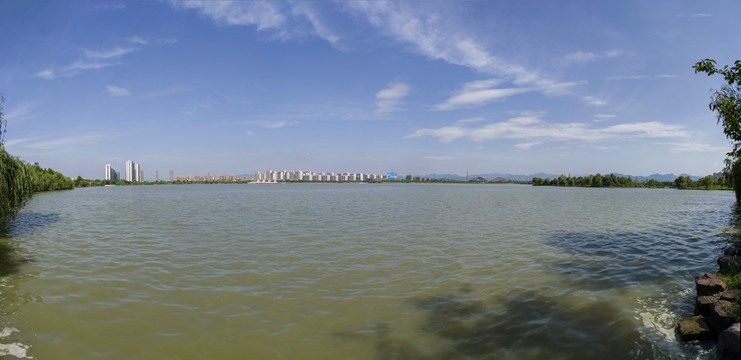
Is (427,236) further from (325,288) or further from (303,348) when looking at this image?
(303,348)

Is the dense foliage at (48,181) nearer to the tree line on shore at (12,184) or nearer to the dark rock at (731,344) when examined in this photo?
the tree line on shore at (12,184)

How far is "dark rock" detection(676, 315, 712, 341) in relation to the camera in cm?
609

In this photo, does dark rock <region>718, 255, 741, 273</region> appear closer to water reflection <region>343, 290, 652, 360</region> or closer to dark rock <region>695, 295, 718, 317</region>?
dark rock <region>695, 295, 718, 317</region>

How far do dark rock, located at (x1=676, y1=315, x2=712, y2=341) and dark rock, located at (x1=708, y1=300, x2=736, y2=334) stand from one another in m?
0.13

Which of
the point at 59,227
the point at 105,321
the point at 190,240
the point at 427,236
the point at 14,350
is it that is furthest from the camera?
the point at 59,227

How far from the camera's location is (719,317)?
5840mm

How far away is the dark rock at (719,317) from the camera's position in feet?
18.4

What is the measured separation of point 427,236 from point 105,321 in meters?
13.6

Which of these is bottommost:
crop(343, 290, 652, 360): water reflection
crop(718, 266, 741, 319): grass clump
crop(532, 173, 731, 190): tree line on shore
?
crop(343, 290, 652, 360): water reflection

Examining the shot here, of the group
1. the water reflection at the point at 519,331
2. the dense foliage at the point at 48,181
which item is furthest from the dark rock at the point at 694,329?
the dense foliage at the point at 48,181

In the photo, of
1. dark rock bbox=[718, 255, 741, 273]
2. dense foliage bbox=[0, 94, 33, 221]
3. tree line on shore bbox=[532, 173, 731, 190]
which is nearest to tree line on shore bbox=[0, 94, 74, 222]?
dense foliage bbox=[0, 94, 33, 221]

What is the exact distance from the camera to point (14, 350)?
19.1ft

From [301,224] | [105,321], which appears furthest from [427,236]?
[105,321]

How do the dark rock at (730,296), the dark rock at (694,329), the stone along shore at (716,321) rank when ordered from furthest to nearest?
the dark rock at (730,296)
the dark rock at (694,329)
the stone along shore at (716,321)
